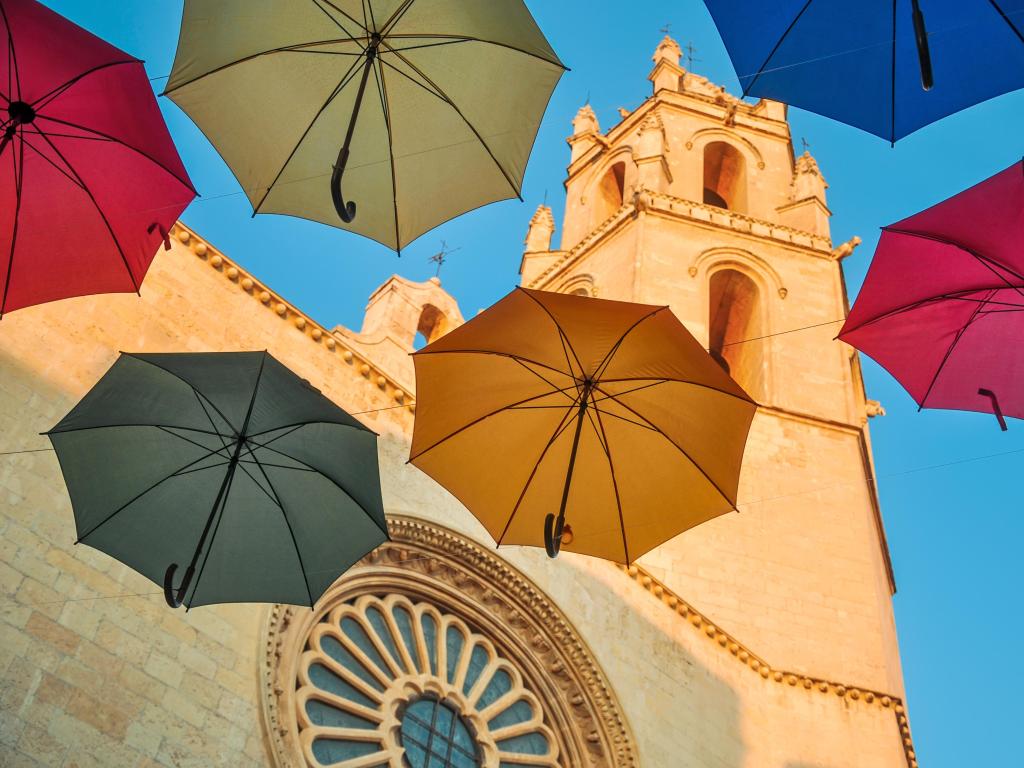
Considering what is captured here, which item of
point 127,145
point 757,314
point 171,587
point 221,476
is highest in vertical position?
point 757,314

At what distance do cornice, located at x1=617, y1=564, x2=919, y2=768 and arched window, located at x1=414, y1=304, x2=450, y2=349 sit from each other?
14.0 ft

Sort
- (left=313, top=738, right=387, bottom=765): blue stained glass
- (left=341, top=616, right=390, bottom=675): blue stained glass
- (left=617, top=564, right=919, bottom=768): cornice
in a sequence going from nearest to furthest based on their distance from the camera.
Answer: (left=313, top=738, right=387, bottom=765): blue stained glass, (left=341, top=616, right=390, bottom=675): blue stained glass, (left=617, top=564, right=919, bottom=768): cornice

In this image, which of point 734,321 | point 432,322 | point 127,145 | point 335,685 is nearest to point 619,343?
point 127,145

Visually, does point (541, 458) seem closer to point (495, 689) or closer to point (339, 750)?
point (339, 750)

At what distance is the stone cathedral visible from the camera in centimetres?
860

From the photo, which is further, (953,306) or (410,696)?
(410,696)

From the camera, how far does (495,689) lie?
1193 cm

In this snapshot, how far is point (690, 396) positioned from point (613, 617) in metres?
4.64

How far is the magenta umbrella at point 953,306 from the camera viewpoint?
773 cm

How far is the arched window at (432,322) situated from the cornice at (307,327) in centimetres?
250

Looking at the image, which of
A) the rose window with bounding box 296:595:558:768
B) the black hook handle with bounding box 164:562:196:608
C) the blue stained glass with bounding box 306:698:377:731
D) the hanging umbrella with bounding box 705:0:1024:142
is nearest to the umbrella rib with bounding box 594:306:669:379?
the hanging umbrella with bounding box 705:0:1024:142

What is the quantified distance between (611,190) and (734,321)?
549 cm

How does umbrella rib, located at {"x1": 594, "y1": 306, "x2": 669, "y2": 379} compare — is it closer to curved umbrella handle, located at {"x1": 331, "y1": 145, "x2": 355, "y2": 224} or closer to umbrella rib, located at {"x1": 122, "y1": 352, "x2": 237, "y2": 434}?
curved umbrella handle, located at {"x1": 331, "y1": 145, "x2": 355, "y2": 224}

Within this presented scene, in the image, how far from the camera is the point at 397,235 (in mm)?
8625
